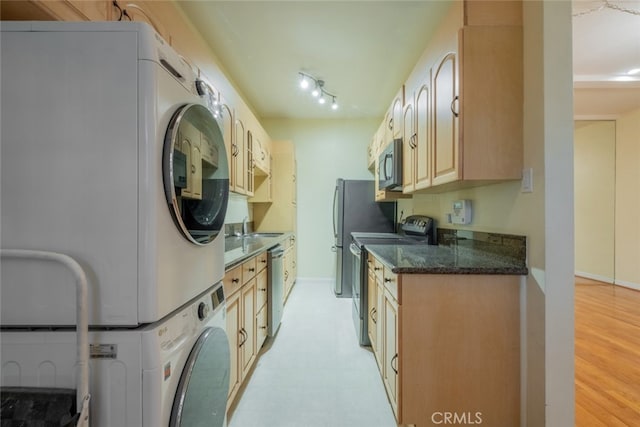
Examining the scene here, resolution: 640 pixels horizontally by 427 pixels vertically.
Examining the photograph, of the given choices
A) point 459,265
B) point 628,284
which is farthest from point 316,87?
point 628,284

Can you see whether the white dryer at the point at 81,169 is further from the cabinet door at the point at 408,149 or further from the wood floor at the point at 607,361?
the wood floor at the point at 607,361

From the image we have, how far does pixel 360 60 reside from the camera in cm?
257

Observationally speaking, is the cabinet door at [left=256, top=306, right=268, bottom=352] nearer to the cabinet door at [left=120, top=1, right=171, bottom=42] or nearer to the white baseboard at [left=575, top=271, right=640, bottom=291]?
the cabinet door at [left=120, top=1, right=171, bottom=42]

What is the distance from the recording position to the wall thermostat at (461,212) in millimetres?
1816

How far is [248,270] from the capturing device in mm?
1723

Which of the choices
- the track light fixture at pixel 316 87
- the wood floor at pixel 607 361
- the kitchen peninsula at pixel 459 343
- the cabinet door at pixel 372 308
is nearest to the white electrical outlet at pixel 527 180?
the kitchen peninsula at pixel 459 343

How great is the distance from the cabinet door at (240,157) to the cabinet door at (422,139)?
4.80 feet

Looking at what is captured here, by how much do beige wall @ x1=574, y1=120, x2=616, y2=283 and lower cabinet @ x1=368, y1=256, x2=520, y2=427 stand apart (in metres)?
4.28

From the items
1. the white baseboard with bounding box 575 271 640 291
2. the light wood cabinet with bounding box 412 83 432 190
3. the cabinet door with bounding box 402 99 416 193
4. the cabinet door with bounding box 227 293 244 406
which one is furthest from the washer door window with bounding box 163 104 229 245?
the white baseboard with bounding box 575 271 640 291

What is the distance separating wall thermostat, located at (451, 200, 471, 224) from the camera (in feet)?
5.96

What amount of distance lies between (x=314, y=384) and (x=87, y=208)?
5.51 feet

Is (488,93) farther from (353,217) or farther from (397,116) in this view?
(353,217)

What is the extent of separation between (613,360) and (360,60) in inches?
125

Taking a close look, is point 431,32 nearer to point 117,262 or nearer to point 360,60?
point 360,60
